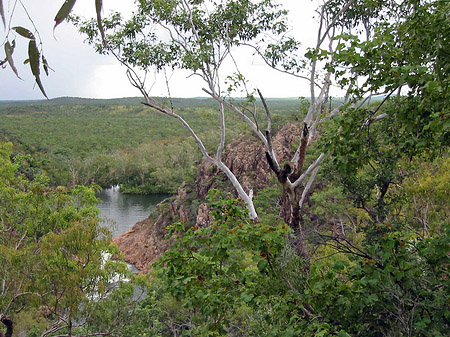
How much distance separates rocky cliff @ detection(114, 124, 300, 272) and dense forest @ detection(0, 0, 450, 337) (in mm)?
4762

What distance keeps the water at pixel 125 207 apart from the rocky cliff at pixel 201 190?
1.98 m

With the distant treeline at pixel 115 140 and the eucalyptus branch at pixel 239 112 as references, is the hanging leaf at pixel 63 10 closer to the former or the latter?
the eucalyptus branch at pixel 239 112

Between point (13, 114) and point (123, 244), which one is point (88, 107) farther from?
point (123, 244)

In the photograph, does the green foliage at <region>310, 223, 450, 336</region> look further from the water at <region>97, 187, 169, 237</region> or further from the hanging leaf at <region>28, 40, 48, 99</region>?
the water at <region>97, 187, 169, 237</region>

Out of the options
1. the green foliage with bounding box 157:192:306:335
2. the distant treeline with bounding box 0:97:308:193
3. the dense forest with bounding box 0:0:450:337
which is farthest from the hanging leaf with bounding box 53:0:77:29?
the distant treeline with bounding box 0:97:308:193

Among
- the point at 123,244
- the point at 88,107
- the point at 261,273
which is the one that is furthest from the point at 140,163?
the point at 88,107

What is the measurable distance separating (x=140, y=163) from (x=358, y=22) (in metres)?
36.0

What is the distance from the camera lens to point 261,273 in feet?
10.2

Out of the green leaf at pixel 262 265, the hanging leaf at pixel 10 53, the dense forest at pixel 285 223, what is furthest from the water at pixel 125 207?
the hanging leaf at pixel 10 53

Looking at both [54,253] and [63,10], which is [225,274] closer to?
[63,10]

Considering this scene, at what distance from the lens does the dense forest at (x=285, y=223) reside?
9.12 ft

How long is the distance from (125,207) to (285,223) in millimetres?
30880

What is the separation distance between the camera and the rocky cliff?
22891 mm

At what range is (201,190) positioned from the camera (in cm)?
2550
